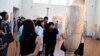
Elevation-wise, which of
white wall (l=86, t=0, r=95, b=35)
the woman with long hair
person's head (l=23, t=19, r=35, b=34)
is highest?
person's head (l=23, t=19, r=35, b=34)

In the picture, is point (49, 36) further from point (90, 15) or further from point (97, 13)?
point (90, 15)

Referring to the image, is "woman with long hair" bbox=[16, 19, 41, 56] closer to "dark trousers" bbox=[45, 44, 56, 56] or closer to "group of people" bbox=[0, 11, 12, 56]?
"group of people" bbox=[0, 11, 12, 56]

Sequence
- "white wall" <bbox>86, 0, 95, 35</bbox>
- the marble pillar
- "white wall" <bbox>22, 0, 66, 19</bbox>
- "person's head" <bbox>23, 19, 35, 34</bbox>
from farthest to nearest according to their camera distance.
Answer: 1. "white wall" <bbox>86, 0, 95, 35</bbox>
2. "white wall" <bbox>22, 0, 66, 19</bbox>
3. "person's head" <bbox>23, 19, 35, 34</bbox>
4. the marble pillar

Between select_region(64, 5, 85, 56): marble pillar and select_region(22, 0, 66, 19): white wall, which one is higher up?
select_region(64, 5, 85, 56): marble pillar

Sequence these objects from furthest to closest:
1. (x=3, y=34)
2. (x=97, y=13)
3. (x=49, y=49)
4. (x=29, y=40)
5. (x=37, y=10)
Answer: (x=37, y=10), (x=97, y=13), (x=49, y=49), (x=3, y=34), (x=29, y=40)

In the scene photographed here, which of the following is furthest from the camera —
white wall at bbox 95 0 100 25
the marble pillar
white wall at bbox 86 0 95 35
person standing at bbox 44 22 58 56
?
white wall at bbox 86 0 95 35

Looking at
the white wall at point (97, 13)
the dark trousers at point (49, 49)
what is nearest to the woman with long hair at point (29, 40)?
the dark trousers at point (49, 49)

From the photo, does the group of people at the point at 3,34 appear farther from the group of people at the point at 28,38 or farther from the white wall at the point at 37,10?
the white wall at the point at 37,10

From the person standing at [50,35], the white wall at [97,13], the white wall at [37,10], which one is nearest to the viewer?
the person standing at [50,35]

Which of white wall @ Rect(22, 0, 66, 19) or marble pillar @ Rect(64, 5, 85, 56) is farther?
white wall @ Rect(22, 0, 66, 19)

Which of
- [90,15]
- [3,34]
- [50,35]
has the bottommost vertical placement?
[90,15]

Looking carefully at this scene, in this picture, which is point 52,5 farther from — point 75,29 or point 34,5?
point 75,29

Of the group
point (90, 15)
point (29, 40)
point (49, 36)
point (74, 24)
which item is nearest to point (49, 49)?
point (49, 36)

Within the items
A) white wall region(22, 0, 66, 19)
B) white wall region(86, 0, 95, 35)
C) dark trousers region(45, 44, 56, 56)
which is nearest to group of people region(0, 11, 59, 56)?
dark trousers region(45, 44, 56, 56)
